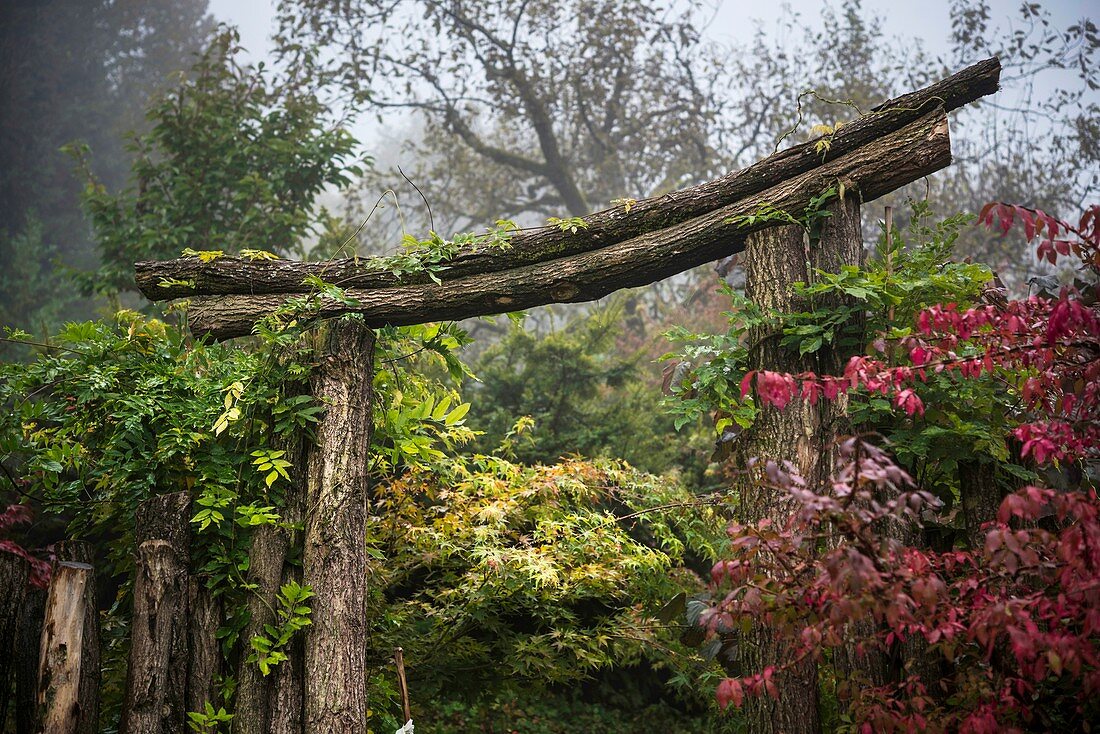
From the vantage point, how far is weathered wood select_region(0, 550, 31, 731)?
314 cm

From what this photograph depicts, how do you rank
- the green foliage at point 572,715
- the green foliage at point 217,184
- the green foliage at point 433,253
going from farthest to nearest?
1. the green foliage at point 217,184
2. the green foliage at point 572,715
3. the green foliage at point 433,253

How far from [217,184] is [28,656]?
585cm

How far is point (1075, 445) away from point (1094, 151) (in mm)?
10992

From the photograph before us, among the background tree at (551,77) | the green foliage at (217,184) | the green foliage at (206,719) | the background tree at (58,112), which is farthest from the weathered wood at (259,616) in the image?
the background tree at (58,112)

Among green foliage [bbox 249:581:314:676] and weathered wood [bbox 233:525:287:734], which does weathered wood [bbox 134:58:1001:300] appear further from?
green foliage [bbox 249:581:314:676]

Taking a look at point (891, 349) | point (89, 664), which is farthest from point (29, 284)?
point (891, 349)

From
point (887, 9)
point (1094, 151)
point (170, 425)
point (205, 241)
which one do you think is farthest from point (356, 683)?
point (887, 9)

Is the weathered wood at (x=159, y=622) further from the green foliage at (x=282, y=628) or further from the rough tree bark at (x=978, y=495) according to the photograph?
the rough tree bark at (x=978, y=495)

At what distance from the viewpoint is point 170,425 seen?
3395 mm

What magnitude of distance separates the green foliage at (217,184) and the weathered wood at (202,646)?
521cm

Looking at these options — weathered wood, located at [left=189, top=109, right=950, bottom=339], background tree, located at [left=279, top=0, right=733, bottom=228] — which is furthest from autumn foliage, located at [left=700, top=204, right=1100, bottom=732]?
background tree, located at [left=279, top=0, right=733, bottom=228]

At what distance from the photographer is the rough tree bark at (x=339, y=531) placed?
3301 mm

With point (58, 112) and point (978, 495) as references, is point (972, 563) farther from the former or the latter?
point (58, 112)

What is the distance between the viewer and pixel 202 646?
10.9ft
